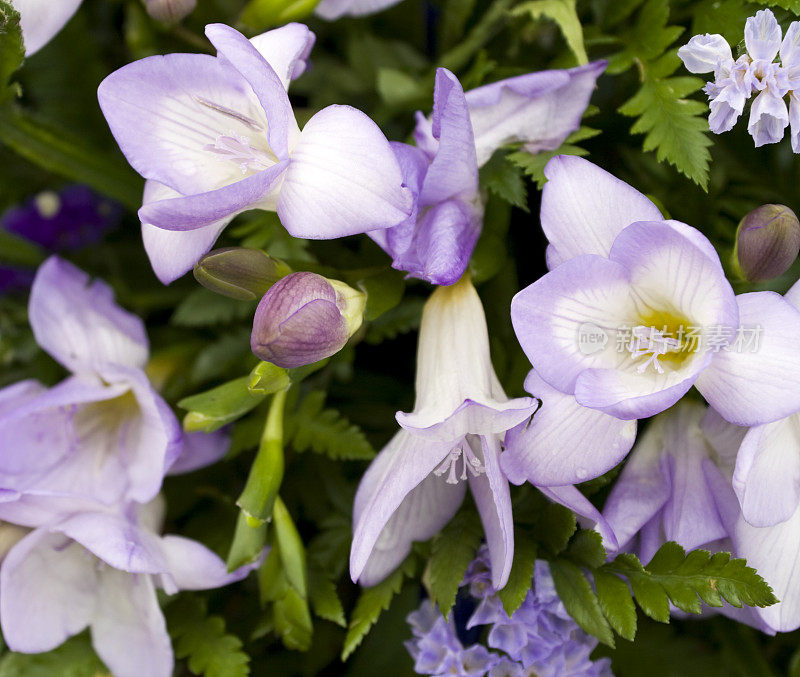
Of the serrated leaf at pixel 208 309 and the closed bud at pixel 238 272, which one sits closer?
the closed bud at pixel 238 272

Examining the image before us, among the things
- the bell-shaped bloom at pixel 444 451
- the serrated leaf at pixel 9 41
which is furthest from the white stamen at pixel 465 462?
the serrated leaf at pixel 9 41

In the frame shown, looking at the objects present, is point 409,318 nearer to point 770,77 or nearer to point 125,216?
point 770,77

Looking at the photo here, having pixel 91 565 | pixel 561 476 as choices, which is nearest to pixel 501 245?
pixel 561 476

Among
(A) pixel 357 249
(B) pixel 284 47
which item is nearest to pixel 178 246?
(B) pixel 284 47

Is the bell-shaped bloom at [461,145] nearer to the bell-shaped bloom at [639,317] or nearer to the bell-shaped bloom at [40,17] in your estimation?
the bell-shaped bloom at [639,317]

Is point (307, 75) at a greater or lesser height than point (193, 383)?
greater

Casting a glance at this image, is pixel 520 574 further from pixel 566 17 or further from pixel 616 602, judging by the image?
pixel 566 17

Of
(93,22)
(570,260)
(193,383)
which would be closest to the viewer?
(570,260)
